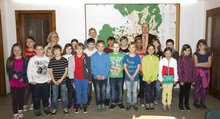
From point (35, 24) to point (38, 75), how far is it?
2.21 m

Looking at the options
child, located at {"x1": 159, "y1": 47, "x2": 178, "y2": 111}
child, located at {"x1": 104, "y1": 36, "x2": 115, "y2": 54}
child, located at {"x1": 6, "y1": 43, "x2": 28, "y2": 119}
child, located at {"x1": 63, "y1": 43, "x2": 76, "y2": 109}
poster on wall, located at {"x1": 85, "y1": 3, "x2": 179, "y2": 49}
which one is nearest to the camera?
child, located at {"x1": 6, "y1": 43, "x2": 28, "y2": 119}

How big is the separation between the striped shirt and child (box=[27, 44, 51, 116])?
116mm

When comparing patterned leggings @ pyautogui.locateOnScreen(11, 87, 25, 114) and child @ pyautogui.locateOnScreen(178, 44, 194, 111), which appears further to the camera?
child @ pyautogui.locateOnScreen(178, 44, 194, 111)

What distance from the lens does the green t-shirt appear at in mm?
3893

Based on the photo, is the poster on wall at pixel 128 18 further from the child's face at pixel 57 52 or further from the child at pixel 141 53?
the child's face at pixel 57 52

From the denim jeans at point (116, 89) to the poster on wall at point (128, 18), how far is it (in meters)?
1.64

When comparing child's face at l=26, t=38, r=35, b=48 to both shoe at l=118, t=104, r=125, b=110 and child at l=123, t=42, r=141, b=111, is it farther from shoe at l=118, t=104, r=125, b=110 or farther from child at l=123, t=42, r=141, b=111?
shoe at l=118, t=104, r=125, b=110

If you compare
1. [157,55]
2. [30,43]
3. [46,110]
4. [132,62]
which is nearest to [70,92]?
[46,110]

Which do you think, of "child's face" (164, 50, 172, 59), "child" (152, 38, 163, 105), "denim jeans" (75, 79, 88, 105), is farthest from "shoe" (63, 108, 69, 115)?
"child's face" (164, 50, 172, 59)

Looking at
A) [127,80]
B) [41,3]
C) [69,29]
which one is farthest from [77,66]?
[41,3]

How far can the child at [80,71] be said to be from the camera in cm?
374

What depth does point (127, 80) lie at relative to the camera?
12.8 feet

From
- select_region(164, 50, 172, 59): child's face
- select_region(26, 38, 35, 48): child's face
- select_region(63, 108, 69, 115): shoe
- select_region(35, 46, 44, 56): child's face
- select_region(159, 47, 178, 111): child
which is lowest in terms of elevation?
select_region(63, 108, 69, 115): shoe

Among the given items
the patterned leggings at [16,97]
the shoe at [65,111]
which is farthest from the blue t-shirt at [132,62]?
the patterned leggings at [16,97]
